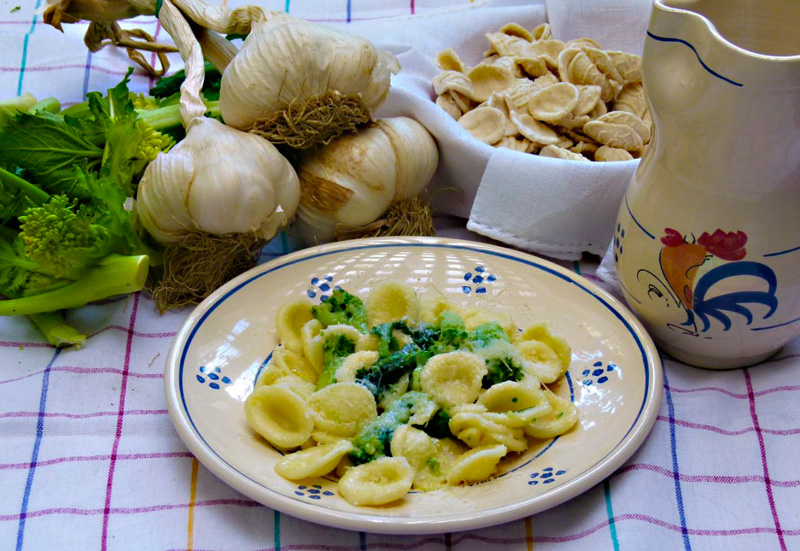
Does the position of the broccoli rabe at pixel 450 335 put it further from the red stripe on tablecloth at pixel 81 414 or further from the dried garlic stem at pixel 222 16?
the dried garlic stem at pixel 222 16

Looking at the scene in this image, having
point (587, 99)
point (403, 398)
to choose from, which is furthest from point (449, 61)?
point (403, 398)

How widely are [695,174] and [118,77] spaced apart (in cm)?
139

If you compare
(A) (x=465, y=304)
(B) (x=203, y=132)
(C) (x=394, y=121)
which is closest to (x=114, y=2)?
(B) (x=203, y=132)

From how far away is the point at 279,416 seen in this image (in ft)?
3.38

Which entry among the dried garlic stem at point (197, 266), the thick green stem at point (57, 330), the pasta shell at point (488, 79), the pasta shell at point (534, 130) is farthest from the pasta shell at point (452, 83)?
the thick green stem at point (57, 330)

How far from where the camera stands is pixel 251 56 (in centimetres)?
128

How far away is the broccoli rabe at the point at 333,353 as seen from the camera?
1063 mm

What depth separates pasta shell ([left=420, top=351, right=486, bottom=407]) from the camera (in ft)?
3.33

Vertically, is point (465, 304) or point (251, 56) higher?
point (251, 56)

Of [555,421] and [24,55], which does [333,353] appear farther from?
[24,55]

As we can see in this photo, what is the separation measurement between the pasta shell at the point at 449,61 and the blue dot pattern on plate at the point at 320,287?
Result: 603 millimetres

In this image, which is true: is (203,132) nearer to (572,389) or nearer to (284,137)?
(284,137)

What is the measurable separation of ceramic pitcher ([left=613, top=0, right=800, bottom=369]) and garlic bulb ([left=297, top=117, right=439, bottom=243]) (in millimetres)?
399

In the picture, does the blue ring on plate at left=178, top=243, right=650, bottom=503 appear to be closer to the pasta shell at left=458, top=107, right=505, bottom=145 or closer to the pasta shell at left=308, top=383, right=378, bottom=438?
the pasta shell at left=308, top=383, right=378, bottom=438
